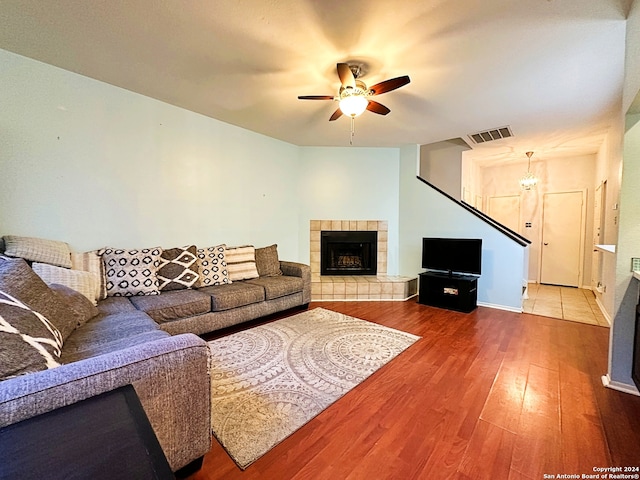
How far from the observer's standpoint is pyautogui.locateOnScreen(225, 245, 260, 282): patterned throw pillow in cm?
346

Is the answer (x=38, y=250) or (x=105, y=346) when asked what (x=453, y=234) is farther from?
(x=38, y=250)

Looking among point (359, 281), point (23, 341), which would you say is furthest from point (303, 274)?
point (23, 341)

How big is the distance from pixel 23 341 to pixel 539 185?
7411mm

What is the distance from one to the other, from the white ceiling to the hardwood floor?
8.09ft

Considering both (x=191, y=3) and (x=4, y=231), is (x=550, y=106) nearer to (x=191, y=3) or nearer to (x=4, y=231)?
(x=191, y=3)

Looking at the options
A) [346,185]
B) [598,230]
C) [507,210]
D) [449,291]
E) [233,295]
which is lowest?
[449,291]

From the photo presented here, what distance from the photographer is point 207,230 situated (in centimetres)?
360

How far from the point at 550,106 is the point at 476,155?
2.41m

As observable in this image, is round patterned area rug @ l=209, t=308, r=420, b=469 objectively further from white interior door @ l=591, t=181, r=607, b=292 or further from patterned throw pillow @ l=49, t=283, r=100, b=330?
white interior door @ l=591, t=181, r=607, b=292

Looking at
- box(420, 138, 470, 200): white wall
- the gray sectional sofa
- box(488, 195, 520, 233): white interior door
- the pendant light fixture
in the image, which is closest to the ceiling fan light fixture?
the gray sectional sofa

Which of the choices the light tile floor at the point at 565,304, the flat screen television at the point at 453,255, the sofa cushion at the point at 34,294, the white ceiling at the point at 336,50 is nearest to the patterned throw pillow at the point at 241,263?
the white ceiling at the point at 336,50

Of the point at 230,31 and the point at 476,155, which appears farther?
the point at 476,155

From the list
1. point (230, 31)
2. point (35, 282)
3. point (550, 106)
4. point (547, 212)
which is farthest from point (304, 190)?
point (547, 212)

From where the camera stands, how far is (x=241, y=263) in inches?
140
